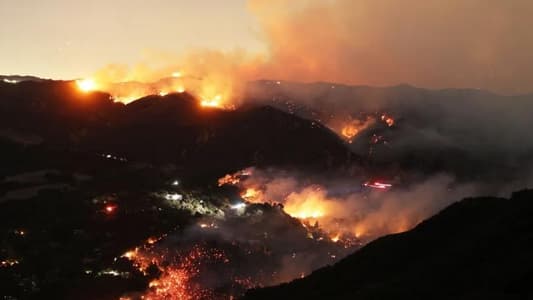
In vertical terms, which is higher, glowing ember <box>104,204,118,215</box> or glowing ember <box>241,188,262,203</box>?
glowing ember <box>241,188,262,203</box>

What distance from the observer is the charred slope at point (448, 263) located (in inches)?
954

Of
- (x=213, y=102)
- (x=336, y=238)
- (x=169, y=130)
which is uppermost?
(x=213, y=102)

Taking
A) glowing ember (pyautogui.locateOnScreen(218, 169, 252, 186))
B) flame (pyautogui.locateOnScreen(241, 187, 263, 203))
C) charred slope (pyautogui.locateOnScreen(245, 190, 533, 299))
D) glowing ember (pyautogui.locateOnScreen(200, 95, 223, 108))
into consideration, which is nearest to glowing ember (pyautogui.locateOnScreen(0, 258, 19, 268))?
charred slope (pyautogui.locateOnScreen(245, 190, 533, 299))

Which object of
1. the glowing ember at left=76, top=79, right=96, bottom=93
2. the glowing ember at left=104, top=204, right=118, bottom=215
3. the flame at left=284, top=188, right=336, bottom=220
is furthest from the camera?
the glowing ember at left=76, top=79, right=96, bottom=93

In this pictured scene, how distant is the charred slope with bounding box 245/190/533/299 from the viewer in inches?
954

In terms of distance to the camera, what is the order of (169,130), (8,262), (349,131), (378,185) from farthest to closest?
(349,131) < (378,185) < (169,130) < (8,262)

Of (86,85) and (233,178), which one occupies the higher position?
(86,85)

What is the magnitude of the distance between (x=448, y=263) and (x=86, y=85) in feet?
382

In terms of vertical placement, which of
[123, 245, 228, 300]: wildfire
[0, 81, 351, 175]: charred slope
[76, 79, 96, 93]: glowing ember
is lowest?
[123, 245, 228, 300]: wildfire

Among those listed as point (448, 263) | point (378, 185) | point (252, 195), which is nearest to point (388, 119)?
point (378, 185)

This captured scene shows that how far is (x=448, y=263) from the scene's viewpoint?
27922 millimetres

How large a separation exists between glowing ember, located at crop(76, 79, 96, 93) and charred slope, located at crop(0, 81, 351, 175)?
5636 millimetres

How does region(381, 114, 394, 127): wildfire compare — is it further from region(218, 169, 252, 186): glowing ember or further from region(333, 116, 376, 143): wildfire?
region(218, 169, 252, 186): glowing ember

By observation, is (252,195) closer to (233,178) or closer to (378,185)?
(233,178)
